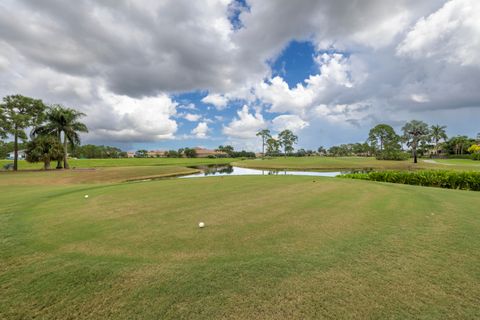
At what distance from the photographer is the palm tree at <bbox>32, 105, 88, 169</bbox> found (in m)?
32.5

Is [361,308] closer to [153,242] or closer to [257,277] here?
[257,277]

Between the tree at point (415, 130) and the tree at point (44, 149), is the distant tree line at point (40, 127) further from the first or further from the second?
the tree at point (415, 130)

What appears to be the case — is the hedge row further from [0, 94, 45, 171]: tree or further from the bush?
the bush

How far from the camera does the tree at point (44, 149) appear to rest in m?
30.2

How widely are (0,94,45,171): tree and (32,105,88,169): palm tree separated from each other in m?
1.59

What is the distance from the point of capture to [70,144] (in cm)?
3519

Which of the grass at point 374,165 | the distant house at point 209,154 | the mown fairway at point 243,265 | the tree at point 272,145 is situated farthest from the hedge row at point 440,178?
the distant house at point 209,154

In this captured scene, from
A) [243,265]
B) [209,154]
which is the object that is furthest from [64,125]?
[209,154]

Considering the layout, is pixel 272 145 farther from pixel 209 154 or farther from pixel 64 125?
pixel 64 125

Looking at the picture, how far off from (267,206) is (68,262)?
5675 millimetres

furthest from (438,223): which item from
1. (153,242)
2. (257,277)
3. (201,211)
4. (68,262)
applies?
(68,262)

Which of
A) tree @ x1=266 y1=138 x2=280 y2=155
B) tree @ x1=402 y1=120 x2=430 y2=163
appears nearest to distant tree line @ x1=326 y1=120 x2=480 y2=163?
tree @ x1=402 y1=120 x2=430 y2=163

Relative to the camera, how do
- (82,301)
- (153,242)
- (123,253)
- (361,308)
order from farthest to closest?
(153,242), (123,253), (82,301), (361,308)

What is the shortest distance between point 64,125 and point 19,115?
5.95 metres
